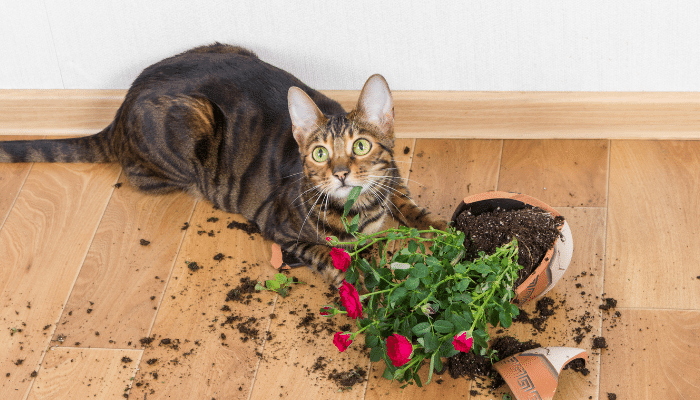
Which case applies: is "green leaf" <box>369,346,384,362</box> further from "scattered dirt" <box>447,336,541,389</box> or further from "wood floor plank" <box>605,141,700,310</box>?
"wood floor plank" <box>605,141,700,310</box>

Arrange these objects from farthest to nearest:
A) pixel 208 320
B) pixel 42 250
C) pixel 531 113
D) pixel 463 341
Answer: pixel 531 113 → pixel 42 250 → pixel 208 320 → pixel 463 341

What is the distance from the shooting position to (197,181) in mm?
2072

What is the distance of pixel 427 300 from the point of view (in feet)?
4.57

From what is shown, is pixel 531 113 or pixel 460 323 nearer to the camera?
pixel 460 323

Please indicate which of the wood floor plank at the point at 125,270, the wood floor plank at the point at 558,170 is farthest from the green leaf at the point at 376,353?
the wood floor plank at the point at 558,170

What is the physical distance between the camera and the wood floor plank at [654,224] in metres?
1.66

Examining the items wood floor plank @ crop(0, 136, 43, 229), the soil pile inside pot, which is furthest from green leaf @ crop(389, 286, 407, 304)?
wood floor plank @ crop(0, 136, 43, 229)

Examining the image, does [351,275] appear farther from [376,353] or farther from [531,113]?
[531,113]

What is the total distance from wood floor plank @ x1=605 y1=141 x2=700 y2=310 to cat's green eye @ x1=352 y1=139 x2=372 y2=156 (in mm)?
704

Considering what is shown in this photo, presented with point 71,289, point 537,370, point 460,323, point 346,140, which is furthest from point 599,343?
point 71,289

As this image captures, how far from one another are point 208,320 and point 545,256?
0.87 meters

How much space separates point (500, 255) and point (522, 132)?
2.60 ft

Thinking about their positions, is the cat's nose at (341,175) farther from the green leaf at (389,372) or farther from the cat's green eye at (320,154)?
the green leaf at (389,372)

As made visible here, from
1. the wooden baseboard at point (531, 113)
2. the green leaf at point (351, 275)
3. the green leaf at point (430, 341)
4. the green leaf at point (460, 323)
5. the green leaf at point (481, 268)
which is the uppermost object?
the wooden baseboard at point (531, 113)
